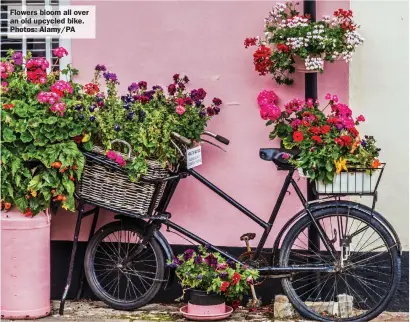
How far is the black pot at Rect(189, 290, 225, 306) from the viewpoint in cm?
696

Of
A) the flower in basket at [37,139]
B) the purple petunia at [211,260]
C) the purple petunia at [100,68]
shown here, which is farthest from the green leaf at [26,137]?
the purple petunia at [211,260]

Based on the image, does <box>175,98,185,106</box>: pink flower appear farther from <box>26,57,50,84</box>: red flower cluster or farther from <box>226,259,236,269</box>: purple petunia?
<box>226,259,236,269</box>: purple petunia

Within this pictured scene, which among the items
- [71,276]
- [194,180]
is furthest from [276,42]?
[71,276]

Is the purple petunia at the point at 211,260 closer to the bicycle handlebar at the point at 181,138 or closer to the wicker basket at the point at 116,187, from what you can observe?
the wicker basket at the point at 116,187

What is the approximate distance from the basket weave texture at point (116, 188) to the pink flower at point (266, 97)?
940 millimetres

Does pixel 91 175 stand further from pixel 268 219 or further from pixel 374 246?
pixel 374 246

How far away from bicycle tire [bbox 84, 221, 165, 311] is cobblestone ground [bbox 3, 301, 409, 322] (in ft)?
0.28

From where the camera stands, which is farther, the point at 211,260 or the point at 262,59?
the point at 262,59

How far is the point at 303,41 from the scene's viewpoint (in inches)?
273

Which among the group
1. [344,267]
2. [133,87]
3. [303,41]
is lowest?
[344,267]

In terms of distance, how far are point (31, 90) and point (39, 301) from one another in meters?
1.69

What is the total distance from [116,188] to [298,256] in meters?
1.58

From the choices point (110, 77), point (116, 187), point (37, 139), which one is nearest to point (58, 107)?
point (37, 139)

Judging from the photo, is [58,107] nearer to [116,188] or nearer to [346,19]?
[116,188]
